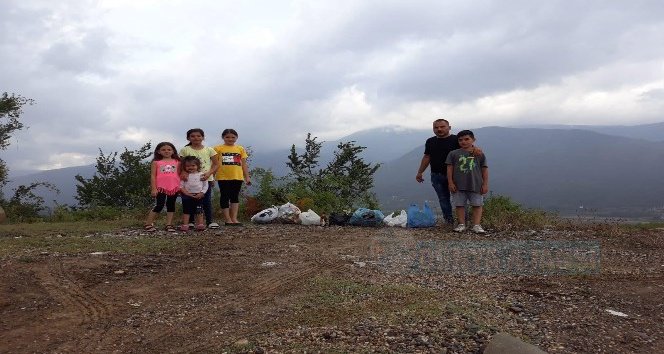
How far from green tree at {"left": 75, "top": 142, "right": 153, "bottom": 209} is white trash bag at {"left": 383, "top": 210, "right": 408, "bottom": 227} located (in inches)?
531

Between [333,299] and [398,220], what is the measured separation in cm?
453

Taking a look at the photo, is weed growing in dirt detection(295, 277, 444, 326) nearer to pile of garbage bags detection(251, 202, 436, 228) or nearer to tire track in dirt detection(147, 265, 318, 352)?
tire track in dirt detection(147, 265, 318, 352)

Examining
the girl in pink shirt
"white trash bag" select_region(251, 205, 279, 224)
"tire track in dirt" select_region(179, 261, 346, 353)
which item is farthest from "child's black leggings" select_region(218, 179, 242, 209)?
"tire track in dirt" select_region(179, 261, 346, 353)

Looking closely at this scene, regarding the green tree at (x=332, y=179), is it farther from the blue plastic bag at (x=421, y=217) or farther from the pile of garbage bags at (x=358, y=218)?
the blue plastic bag at (x=421, y=217)

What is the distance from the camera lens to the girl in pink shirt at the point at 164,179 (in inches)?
265

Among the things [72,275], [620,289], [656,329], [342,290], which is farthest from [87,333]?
[620,289]

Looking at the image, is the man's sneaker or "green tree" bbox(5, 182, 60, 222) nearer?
the man's sneaker

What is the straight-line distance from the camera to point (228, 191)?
7.45m

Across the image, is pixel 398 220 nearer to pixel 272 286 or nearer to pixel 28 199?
pixel 272 286

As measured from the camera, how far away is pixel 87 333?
2.71 m

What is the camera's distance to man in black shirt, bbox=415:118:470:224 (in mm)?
7230

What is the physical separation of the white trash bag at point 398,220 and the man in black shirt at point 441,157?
64 centimetres

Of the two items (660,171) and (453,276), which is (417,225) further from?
(660,171)

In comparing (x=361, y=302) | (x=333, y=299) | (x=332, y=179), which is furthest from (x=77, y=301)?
(x=332, y=179)
